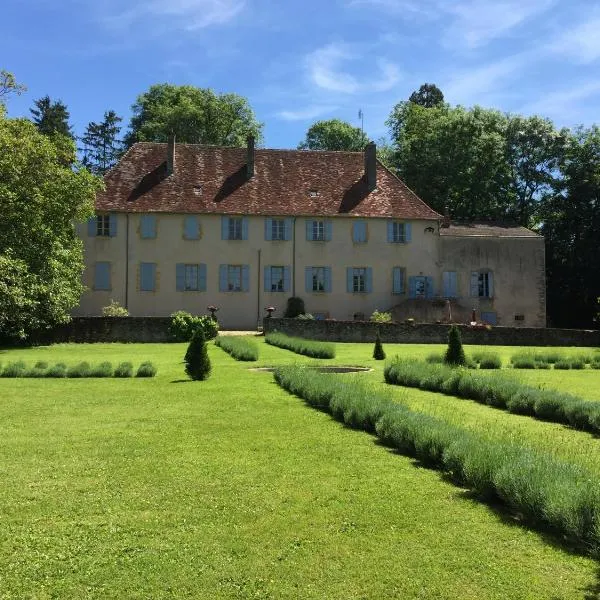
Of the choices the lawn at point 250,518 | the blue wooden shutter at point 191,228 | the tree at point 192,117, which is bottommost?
the lawn at point 250,518

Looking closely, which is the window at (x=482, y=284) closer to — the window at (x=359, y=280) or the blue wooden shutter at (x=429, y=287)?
the blue wooden shutter at (x=429, y=287)

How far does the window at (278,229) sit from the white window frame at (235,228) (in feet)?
5.67

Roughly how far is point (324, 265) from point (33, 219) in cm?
1656

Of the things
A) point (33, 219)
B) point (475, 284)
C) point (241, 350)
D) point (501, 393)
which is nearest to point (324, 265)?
point (475, 284)

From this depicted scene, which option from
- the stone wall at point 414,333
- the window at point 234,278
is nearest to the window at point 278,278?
the window at point 234,278

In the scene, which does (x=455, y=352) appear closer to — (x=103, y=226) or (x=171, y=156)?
(x=103, y=226)

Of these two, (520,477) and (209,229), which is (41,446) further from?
(209,229)

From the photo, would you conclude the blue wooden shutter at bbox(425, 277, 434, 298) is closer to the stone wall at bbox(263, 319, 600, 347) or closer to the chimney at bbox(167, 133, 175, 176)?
the stone wall at bbox(263, 319, 600, 347)

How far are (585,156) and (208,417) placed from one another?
4169 centimetres

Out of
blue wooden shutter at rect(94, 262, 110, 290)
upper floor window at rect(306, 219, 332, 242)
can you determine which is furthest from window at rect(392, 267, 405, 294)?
blue wooden shutter at rect(94, 262, 110, 290)

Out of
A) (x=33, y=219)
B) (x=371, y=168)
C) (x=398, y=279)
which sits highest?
(x=371, y=168)

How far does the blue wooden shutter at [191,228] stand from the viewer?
121ft

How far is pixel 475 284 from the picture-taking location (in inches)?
1540

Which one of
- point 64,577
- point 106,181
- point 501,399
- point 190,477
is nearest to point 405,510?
point 190,477
